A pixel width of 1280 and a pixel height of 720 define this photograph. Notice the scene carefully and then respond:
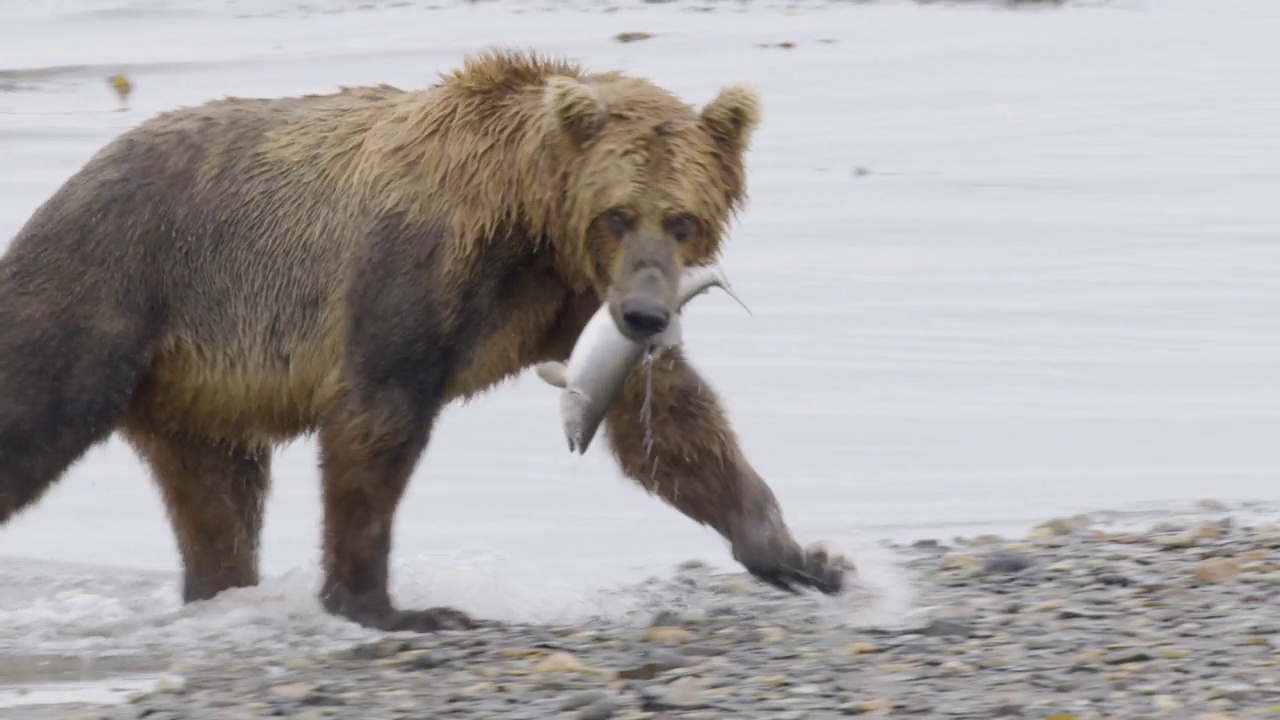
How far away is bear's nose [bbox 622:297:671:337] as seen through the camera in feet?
19.7

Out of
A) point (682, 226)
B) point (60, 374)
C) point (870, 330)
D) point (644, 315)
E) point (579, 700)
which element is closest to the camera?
point (579, 700)

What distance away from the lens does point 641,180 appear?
6246 millimetres

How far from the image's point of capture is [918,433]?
9.77m

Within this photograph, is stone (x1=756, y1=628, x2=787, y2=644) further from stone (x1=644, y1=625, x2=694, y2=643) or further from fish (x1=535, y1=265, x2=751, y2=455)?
fish (x1=535, y1=265, x2=751, y2=455)

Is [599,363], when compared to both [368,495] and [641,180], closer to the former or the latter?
[641,180]

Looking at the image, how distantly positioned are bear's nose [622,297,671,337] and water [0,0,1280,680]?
128cm

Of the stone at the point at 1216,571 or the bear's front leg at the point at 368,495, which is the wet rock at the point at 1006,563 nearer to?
the stone at the point at 1216,571

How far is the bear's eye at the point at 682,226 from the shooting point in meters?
6.25

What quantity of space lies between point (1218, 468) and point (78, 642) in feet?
14.3

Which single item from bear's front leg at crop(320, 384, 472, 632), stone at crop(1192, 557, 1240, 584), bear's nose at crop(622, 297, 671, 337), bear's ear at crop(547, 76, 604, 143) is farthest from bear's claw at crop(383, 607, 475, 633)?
stone at crop(1192, 557, 1240, 584)

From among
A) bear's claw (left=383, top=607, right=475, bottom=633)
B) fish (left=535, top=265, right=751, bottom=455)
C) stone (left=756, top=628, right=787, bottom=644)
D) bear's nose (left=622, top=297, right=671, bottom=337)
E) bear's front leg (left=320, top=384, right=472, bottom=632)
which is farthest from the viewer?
bear's claw (left=383, top=607, right=475, bottom=633)

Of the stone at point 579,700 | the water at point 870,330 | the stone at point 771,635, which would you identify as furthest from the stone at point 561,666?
the water at point 870,330

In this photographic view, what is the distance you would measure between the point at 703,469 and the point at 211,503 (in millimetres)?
1568

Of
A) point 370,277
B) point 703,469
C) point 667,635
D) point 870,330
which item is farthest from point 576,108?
point 870,330
